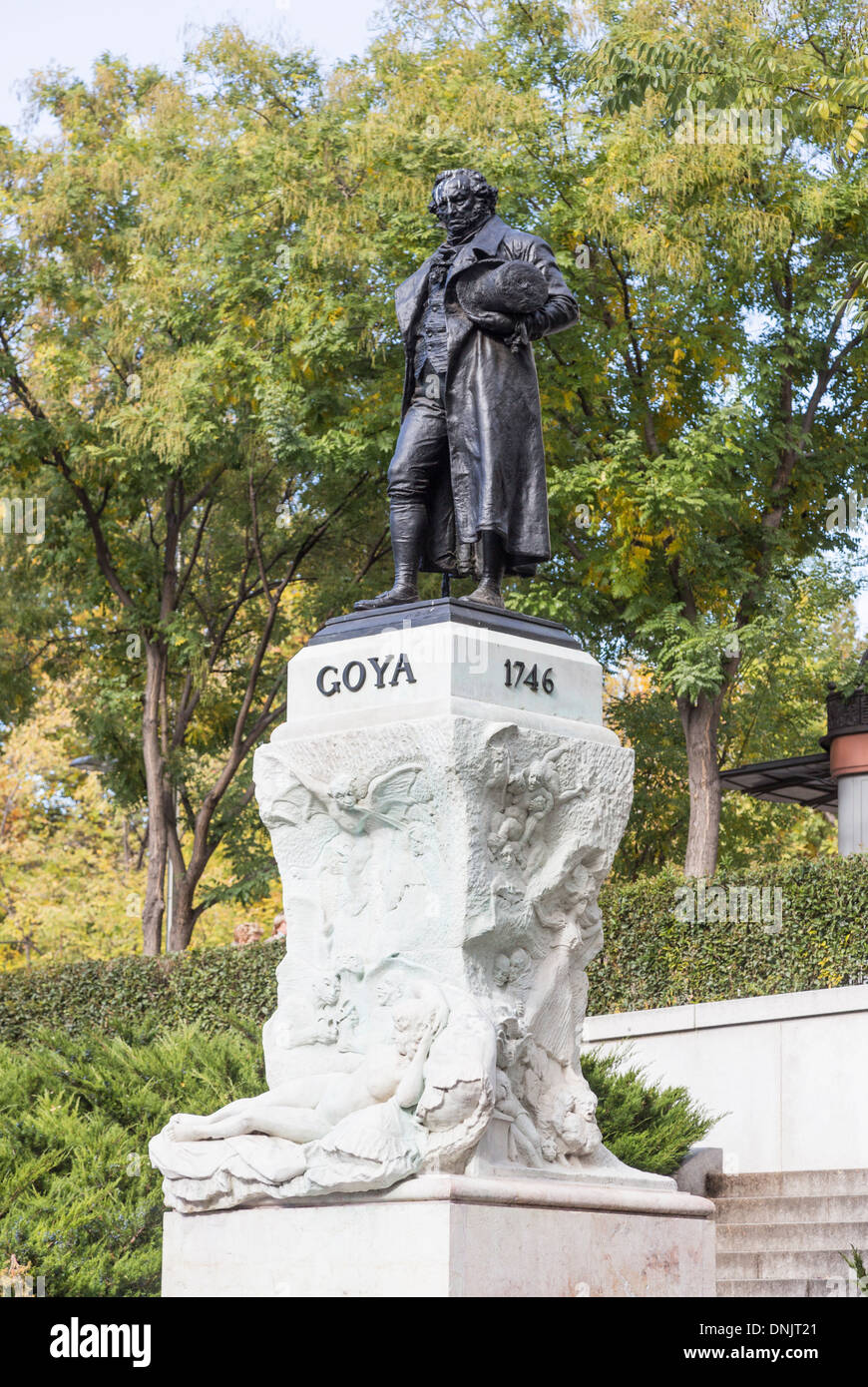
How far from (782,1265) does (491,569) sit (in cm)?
445

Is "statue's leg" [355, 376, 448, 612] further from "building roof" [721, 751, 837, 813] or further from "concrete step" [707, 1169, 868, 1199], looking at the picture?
"building roof" [721, 751, 837, 813]

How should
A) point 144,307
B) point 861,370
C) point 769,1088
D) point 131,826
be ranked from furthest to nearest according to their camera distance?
point 131,826 < point 144,307 < point 861,370 < point 769,1088

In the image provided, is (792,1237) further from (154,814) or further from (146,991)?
(154,814)

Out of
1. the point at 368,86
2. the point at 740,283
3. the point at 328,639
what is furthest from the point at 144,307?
the point at 328,639

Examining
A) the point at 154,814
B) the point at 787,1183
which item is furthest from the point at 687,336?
the point at 787,1183

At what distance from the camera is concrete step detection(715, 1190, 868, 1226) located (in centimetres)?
1081

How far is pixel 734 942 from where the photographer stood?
46.7 ft

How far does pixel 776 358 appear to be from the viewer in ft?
59.7

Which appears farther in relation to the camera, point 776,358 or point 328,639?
point 776,358

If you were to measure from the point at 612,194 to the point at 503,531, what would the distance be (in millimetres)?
10121

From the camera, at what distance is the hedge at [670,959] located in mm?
13820

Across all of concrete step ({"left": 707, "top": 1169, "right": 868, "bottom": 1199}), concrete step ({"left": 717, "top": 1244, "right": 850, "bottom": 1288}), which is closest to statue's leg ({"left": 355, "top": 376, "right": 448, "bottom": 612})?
concrete step ({"left": 717, "top": 1244, "right": 850, "bottom": 1288})

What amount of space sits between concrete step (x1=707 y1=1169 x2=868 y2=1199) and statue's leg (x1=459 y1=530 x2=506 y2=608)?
16.5 feet
